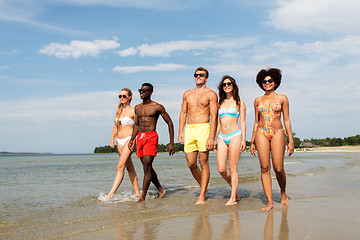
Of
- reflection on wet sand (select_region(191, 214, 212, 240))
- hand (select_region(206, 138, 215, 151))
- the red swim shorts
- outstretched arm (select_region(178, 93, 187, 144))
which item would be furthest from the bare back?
reflection on wet sand (select_region(191, 214, 212, 240))

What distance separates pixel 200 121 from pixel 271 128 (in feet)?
4.85

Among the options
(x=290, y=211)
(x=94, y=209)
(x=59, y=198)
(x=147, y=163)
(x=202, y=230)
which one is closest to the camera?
(x=202, y=230)

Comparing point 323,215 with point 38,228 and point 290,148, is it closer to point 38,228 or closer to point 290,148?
point 290,148

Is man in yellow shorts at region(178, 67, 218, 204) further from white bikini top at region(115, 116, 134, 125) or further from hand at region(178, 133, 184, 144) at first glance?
white bikini top at region(115, 116, 134, 125)

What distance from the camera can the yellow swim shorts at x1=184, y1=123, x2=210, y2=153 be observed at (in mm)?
6475

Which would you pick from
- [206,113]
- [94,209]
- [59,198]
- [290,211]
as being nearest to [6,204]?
[59,198]

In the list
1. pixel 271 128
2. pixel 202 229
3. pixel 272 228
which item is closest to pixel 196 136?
pixel 271 128

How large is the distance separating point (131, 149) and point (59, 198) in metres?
2.51

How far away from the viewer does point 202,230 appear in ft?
14.4

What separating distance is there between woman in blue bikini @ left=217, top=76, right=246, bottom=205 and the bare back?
0.89ft

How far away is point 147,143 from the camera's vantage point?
7.19 meters

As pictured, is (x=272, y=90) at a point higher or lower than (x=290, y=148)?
higher

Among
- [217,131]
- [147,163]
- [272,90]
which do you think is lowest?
[147,163]

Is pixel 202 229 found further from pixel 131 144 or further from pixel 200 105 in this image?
pixel 131 144
